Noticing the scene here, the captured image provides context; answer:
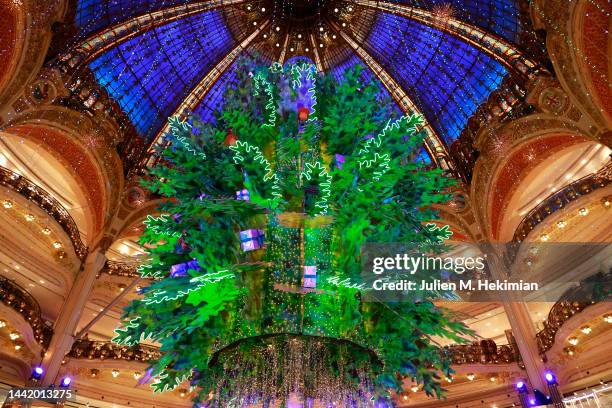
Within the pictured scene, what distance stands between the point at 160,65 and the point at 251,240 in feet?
48.0

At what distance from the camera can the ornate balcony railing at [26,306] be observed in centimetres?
1139

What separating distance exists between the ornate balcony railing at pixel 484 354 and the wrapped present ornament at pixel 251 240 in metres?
12.3

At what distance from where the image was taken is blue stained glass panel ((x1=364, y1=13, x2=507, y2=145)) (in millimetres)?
14938

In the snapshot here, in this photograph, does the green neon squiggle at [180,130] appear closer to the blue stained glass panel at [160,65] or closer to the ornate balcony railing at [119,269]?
the blue stained glass panel at [160,65]

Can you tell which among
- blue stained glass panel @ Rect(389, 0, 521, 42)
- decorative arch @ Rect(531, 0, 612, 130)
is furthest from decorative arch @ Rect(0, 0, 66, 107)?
decorative arch @ Rect(531, 0, 612, 130)

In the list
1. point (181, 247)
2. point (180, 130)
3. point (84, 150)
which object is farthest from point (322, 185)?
point (84, 150)

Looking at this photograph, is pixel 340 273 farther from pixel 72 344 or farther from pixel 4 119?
pixel 72 344

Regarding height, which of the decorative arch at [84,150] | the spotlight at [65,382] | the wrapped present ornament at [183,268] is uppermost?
the decorative arch at [84,150]

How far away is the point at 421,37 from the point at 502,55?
314cm

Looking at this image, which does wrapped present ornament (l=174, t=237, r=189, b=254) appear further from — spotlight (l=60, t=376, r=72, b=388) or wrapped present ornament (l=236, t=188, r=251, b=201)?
spotlight (l=60, t=376, r=72, b=388)

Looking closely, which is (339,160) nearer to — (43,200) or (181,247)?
(181,247)

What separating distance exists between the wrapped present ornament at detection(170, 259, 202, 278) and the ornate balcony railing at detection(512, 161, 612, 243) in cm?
1329

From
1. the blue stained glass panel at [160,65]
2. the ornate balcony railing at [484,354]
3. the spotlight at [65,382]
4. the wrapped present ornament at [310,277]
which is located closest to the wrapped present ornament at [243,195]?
the wrapped present ornament at [310,277]

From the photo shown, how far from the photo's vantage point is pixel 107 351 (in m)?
13.4
